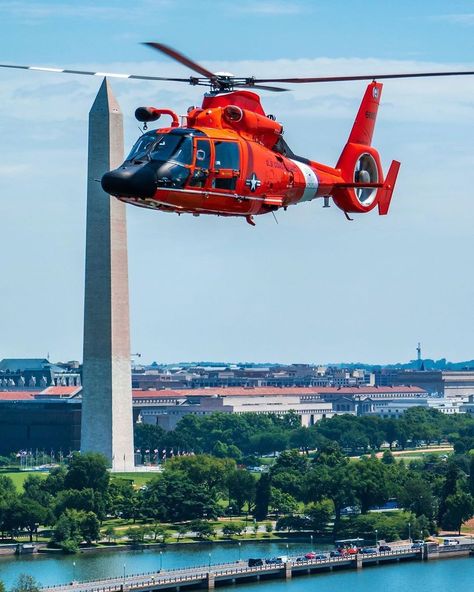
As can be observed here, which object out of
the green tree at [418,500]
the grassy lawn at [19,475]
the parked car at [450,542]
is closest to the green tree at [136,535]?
the parked car at [450,542]

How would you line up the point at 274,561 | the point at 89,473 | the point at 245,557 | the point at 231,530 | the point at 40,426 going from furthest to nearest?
the point at 40,426, the point at 89,473, the point at 231,530, the point at 245,557, the point at 274,561

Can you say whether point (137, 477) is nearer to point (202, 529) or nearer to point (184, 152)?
point (202, 529)

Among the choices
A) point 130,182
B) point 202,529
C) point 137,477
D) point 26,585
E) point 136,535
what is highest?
point 130,182

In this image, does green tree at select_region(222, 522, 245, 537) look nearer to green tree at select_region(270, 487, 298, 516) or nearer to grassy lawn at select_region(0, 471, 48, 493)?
green tree at select_region(270, 487, 298, 516)

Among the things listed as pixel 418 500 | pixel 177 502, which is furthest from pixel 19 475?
pixel 418 500

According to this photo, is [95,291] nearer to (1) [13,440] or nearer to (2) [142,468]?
(2) [142,468]

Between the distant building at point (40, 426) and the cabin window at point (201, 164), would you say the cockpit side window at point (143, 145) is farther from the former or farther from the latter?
the distant building at point (40, 426)

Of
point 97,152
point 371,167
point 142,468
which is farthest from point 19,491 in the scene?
point 371,167
